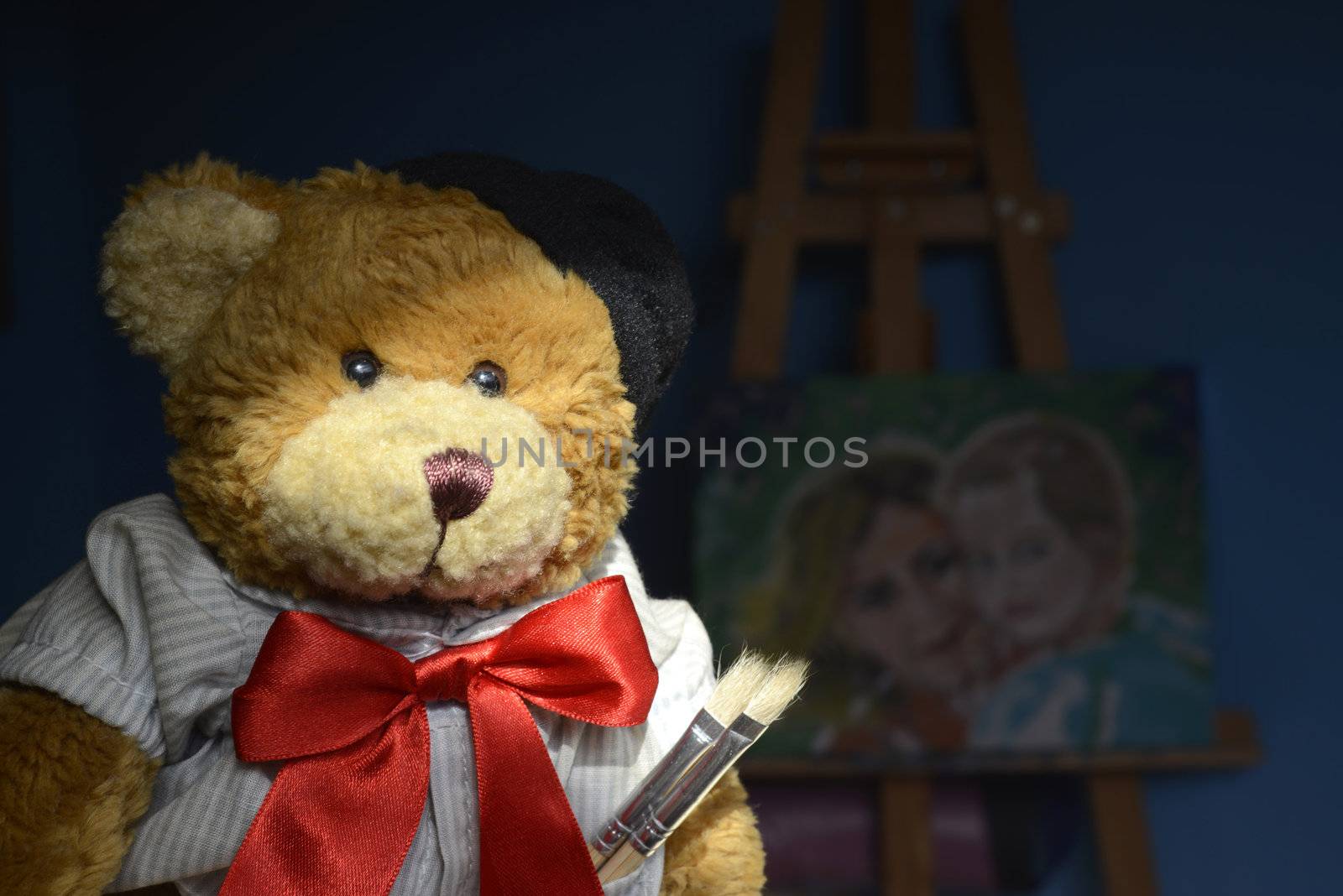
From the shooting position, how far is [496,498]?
450mm

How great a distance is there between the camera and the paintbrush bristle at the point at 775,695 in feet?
1.60

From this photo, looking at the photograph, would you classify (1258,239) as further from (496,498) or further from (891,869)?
(496,498)

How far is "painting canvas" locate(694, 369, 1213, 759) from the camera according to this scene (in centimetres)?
138

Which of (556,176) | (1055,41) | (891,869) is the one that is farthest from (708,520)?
(556,176)

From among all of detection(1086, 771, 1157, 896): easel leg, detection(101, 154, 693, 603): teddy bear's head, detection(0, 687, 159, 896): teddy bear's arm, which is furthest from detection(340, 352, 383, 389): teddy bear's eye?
detection(1086, 771, 1157, 896): easel leg

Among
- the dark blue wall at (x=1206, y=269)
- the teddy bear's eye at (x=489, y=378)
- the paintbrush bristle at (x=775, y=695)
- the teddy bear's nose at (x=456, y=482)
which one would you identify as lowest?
the paintbrush bristle at (x=775, y=695)

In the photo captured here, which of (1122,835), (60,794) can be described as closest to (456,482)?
(60,794)

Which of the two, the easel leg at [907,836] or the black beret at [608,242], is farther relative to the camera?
the easel leg at [907,836]

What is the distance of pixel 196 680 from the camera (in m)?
0.49

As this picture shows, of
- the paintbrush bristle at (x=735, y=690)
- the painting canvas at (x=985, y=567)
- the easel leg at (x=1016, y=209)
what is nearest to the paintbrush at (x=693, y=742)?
the paintbrush bristle at (x=735, y=690)

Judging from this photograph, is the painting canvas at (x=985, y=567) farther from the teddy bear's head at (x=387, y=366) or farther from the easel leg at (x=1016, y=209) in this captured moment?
the teddy bear's head at (x=387, y=366)

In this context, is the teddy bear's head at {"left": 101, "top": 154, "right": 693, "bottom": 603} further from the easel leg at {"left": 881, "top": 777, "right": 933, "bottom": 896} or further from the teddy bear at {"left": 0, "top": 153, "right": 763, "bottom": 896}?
the easel leg at {"left": 881, "top": 777, "right": 933, "bottom": 896}

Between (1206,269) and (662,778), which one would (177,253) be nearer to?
(662,778)

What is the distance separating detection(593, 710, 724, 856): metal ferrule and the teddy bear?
0.01 metres
